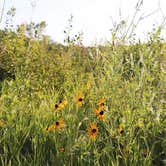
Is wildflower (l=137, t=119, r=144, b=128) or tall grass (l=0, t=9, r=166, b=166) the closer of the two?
tall grass (l=0, t=9, r=166, b=166)

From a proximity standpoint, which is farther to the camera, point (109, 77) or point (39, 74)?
point (39, 74)

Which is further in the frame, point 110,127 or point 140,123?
point 110,127

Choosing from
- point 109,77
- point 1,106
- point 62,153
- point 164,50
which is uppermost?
point 164,50

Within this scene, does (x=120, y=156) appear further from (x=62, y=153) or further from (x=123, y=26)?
(x=123, y=26)

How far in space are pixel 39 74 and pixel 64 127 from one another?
2.88m

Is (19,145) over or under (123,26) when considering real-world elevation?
under

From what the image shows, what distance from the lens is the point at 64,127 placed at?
3.54 meters

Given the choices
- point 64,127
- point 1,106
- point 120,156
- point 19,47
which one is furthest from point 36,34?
point 120,156

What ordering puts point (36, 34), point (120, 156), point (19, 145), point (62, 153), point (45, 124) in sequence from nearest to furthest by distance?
point (120, 156), point (62, 153), point (19, 145), point (45, 124), point (36, 34)

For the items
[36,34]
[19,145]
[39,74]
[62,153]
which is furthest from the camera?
[36,34]

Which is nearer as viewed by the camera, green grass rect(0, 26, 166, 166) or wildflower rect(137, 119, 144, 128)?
green grass rect(0, 26, 166, 166)

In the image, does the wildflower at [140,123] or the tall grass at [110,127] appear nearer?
the tall grass at [110,127]

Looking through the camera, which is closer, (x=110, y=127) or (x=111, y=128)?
(x=111, y=128)

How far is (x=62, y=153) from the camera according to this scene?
326cm
